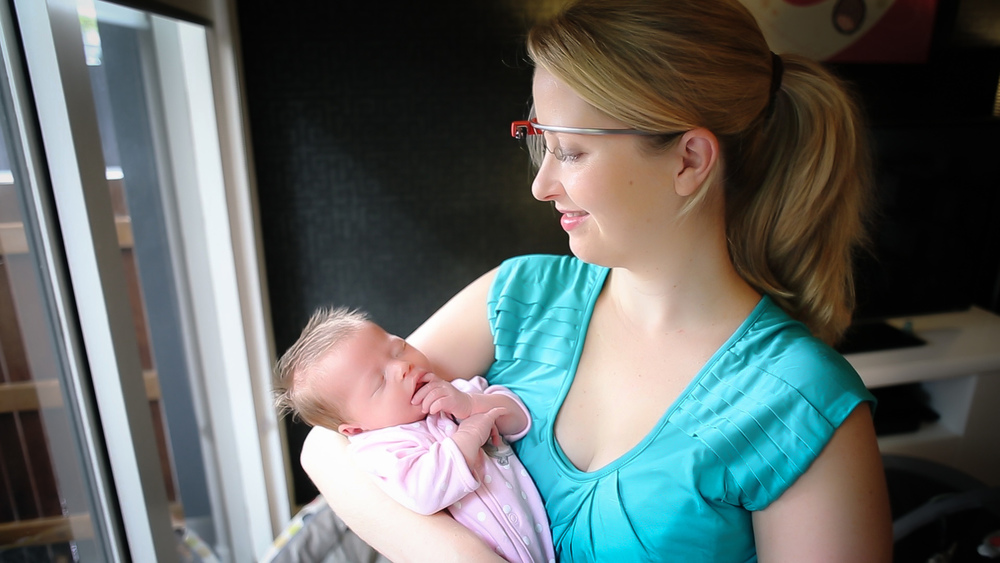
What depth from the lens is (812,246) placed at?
1.15 m

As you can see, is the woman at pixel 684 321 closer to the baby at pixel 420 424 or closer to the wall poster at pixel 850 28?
the baby at pixel 420 424

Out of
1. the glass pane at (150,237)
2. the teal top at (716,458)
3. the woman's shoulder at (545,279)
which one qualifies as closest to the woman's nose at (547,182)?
the woman's shoulder at (545,279)

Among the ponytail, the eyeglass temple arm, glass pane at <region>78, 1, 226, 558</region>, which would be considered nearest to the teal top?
the ponytail

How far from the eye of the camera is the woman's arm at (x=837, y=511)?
869mm

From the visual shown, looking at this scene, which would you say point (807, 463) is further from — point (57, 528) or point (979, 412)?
point (979, 412)

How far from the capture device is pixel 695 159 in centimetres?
101

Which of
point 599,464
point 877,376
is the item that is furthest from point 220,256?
point 877,376

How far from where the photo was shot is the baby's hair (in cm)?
116

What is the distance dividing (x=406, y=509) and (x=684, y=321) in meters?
0.58

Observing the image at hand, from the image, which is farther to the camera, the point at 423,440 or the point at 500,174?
the point at 500,174

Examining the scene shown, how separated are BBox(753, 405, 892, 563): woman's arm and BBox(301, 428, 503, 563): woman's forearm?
421 mm

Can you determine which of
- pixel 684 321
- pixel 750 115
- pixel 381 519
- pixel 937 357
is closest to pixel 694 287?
pixel 684 321

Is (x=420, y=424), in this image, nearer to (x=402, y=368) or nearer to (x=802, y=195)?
(x=402, y=368)

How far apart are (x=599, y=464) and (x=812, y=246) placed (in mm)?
562
